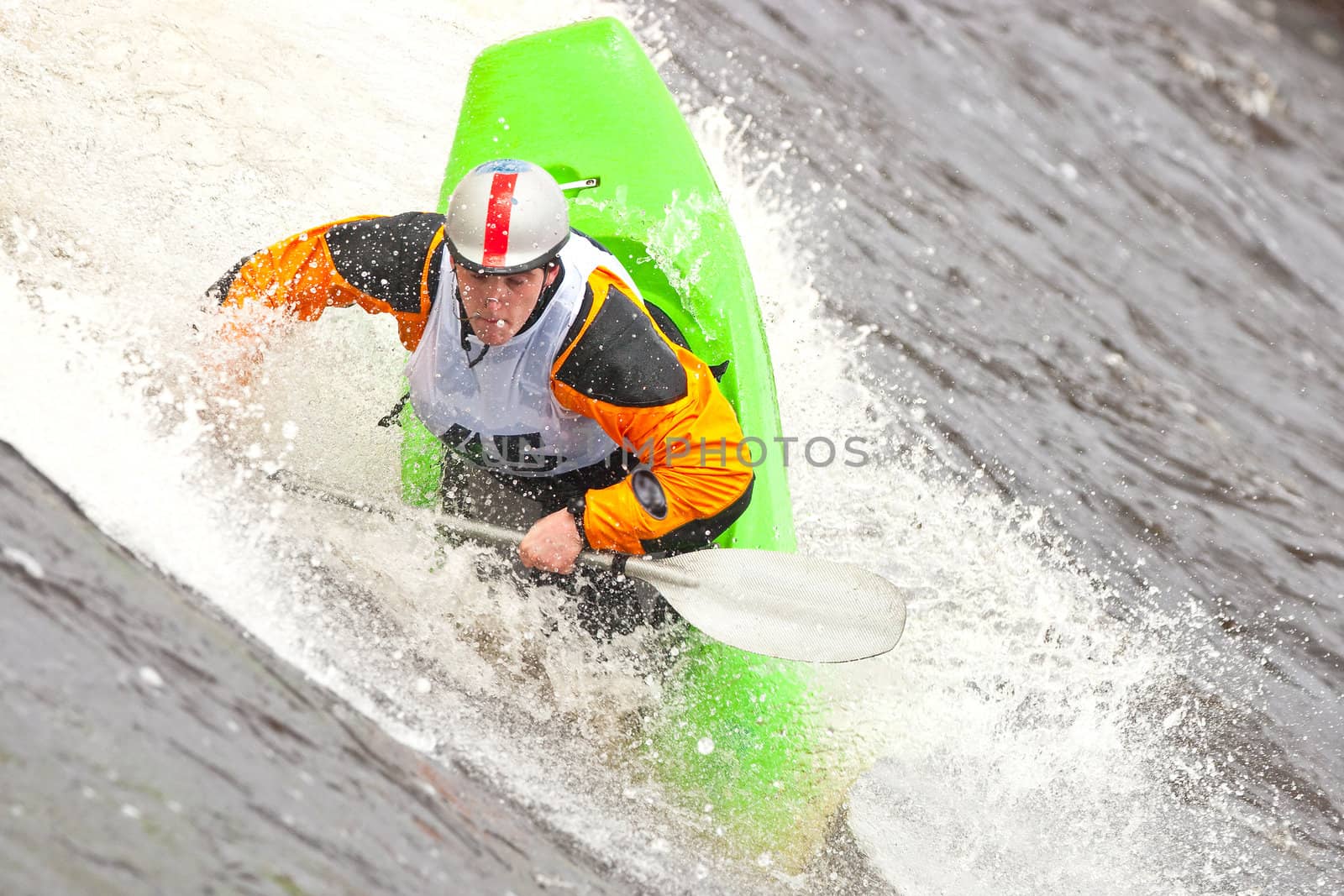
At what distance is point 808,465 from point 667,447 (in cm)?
161

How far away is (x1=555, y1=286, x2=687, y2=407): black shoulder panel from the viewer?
2131 mm

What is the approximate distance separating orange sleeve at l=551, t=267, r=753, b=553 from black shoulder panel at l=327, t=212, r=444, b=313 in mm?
390

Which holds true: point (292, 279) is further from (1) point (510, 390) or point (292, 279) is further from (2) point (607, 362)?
(2) point (607, 362)

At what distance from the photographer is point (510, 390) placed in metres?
2.23

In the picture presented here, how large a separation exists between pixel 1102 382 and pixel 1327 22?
334 cm

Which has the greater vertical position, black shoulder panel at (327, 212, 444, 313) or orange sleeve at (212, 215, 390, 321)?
black shoulder panel at (327, 212, 444, 313)

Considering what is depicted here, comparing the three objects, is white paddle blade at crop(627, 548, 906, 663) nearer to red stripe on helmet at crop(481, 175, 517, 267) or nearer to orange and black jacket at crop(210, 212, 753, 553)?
orange and black jacket at crop(210, 212, 753, 553)

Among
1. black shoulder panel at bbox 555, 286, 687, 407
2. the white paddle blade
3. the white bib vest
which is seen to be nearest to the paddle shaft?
the white paddle blade

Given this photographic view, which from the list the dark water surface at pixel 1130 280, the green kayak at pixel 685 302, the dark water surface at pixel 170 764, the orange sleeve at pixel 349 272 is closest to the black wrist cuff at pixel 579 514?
the green kayak at pixel 685 302

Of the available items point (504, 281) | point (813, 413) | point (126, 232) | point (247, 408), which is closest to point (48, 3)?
point (126, 232)

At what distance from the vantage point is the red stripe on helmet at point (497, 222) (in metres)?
1.96

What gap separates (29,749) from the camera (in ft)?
4.47

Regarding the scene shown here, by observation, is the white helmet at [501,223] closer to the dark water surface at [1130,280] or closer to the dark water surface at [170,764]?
the dark water surface at [170,764]

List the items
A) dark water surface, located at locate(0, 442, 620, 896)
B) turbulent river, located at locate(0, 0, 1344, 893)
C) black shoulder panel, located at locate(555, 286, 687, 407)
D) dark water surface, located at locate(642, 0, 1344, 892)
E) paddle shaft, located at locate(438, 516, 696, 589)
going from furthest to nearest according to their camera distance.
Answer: dark water surface, located at locate(642, 0, 1344, 892)
paddle shaft, located at locate(438, 516, 696, 589)
black shoulder panel, located at locate(555, 286, 687, 407)
turbulent river, located at locate(0, 0, 1344, 893)
dark water surface, located at locate(0, 442, 620, 896)
